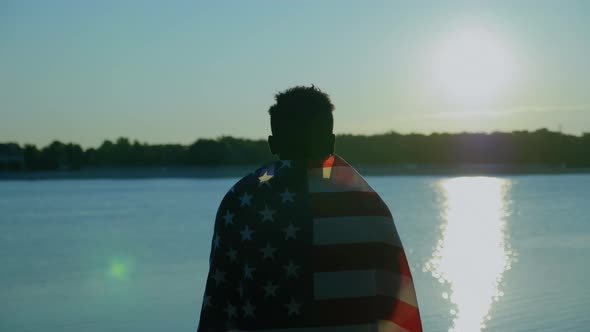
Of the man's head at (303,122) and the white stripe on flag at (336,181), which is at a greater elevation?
the man's head at (303,122)

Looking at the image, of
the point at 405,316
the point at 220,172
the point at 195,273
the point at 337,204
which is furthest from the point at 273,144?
the point at 220,172

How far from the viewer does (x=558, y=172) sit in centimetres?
7781

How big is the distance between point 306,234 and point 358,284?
0.22 m

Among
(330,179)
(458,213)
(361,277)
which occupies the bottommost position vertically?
(458,213)

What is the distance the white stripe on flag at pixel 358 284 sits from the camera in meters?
2.39

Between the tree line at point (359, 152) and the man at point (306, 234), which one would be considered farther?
the tree line at point (359, 152)

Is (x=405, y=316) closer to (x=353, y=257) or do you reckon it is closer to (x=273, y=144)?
(x=353, y=257)

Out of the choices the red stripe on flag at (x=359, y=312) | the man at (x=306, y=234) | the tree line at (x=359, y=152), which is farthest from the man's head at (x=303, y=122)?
the tree line at (x=359, y=152)

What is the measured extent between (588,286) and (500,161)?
76.5 metres

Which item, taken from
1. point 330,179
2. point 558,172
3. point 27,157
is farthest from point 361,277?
point 27,157

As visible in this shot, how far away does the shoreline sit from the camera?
80750 millimetres

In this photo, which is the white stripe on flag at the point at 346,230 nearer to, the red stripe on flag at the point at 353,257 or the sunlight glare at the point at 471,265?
the red stripe on flag at the point at 353,257

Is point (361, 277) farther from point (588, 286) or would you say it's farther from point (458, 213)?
point (458, 213)

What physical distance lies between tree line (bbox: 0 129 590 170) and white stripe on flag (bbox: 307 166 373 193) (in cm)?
7580
